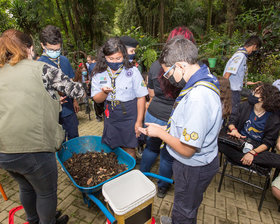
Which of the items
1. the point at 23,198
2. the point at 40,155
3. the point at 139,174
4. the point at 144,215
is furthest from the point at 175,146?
the point at 23,198

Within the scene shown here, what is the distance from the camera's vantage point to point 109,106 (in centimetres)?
247

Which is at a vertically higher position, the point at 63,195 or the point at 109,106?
the point at 109,106

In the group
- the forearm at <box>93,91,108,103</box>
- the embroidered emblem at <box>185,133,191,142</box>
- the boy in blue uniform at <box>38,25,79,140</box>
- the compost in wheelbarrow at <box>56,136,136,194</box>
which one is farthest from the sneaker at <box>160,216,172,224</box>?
the boy in blue uniform at <box>38,25,79,140</box>

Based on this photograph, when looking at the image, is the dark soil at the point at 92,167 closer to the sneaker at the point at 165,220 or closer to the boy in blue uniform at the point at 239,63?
the sneaker at the point at 165,220

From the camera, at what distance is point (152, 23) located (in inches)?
664

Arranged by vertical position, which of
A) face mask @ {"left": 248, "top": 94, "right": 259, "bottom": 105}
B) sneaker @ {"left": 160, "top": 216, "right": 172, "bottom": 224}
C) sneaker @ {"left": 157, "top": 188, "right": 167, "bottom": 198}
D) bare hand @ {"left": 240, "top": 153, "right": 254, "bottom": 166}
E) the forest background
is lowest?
sneaker @ {"left": 157, "top": 188, "right": 167, "bottom": 198}

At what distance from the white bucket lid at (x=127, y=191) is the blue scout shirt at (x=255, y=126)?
1934 millimetres

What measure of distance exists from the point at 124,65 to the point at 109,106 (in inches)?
23.9

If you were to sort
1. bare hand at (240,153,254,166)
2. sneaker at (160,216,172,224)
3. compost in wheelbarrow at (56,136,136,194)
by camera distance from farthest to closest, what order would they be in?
compost in wheelbarrow at (56,136,136,194) < bare hand at (240,153,254,166) < sneaker at (160,216,172,224)

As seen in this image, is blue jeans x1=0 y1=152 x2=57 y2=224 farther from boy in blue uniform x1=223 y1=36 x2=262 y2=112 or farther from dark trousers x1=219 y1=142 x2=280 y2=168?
boy in blue uniform x1=223 y1=36 x2=262 y2=112

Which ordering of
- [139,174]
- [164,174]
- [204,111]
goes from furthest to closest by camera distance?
[164,174], [139,174], [204,111]

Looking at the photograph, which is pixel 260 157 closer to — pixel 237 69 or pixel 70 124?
pixel 237 69

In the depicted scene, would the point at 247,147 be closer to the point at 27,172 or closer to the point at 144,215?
the point at 144,215

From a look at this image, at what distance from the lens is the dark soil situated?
224 cm
